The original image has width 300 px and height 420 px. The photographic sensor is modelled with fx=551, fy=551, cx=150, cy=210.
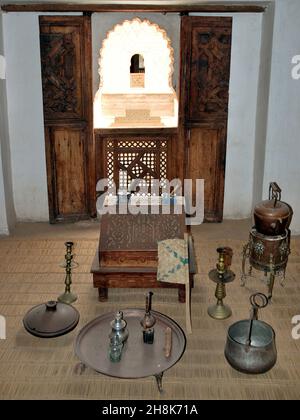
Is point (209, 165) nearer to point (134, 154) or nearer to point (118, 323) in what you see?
point (134, 154)

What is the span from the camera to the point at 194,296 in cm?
607

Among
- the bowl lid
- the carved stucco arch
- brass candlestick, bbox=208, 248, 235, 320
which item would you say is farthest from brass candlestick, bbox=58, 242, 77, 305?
the carved stucco arch

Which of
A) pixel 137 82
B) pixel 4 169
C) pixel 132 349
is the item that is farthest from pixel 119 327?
pixel 137 82

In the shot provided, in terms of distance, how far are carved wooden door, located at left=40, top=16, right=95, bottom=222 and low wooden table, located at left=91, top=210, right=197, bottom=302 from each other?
2177 millimetres

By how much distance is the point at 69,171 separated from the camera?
26.3 feet

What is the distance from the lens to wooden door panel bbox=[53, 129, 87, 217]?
7.87 metres

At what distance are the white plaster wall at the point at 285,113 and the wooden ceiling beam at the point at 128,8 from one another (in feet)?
1.67

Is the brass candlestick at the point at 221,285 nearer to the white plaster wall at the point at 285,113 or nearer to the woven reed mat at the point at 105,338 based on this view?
the woven reed mat at the point at 105,338

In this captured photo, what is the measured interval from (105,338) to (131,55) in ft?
20.8

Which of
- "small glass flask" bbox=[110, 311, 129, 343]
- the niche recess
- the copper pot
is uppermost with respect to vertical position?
the niche recess

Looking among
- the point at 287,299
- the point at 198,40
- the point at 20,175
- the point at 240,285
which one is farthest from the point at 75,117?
the point at 287,299

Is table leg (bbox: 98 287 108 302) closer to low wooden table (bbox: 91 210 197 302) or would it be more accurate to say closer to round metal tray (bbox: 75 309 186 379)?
low wooden table (bbox: 91 210 197 302)

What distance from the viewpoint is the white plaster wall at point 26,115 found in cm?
744

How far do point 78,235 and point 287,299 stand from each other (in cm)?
313
